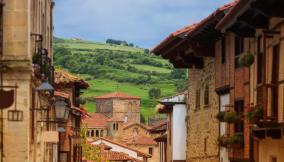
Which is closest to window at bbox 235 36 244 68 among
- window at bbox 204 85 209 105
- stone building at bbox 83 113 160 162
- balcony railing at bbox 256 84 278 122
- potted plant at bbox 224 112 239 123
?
potted plant at bbox 224 112 239 123

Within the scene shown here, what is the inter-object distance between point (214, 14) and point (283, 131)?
7.98 metres

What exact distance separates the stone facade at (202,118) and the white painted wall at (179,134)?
2.42 m

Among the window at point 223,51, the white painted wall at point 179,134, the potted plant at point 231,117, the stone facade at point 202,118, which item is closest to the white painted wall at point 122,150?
the white painted wall at point 179,134

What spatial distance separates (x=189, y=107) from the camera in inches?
1416

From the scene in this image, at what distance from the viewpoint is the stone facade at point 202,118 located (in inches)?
1195

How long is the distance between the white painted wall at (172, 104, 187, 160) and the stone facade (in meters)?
2.42

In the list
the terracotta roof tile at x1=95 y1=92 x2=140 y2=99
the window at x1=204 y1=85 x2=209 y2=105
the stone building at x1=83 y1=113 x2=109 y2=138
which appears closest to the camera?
the window at x1=204 y1=85 x2=209 y2=105

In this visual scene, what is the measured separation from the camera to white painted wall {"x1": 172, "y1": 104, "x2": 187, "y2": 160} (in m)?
38.7

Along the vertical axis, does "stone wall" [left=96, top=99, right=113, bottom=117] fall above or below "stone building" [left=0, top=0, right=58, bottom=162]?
below

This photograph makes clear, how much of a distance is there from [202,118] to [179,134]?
20.3 ft

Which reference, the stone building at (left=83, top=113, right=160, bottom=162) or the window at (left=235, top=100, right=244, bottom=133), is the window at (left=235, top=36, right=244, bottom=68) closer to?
the window at (left=235, top=100, right=244, bottom=133)

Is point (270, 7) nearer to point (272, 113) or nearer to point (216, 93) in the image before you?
point (272, 113)

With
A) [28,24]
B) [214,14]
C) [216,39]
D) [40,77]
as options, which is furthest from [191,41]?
[28,24]

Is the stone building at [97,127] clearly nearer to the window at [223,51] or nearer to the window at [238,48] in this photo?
the window at [223,51]
